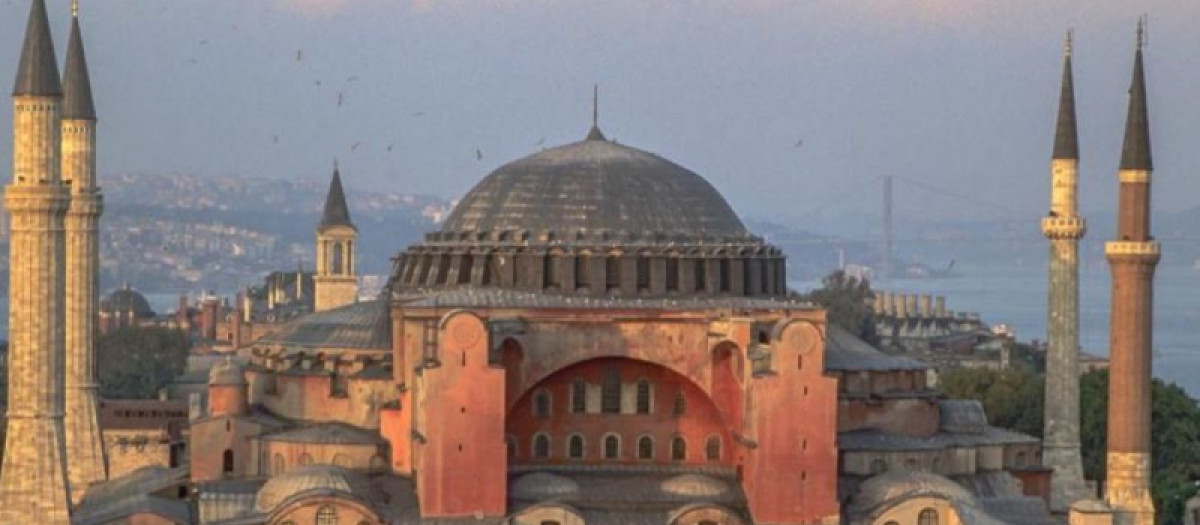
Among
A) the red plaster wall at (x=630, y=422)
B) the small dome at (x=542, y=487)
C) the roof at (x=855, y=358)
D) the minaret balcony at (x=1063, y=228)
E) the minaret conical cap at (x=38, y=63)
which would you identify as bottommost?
the small dome at (x=542, y=487)

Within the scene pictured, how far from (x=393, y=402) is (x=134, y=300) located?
82.4 m

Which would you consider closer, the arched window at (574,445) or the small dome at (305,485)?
the small dome at (305,485)

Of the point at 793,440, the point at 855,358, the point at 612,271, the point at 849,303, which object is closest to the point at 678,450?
the point at 793,440

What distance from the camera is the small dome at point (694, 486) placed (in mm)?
50500

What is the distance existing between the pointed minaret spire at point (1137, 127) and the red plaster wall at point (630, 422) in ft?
29.9

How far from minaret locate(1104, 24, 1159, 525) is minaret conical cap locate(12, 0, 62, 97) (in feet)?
62.1

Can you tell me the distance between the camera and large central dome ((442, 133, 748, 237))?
54.6 metres

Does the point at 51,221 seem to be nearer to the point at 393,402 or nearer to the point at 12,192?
the point at 12,192

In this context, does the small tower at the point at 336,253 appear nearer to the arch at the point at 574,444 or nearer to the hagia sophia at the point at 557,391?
the hagia sophia at the point at 557,391

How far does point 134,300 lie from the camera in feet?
439

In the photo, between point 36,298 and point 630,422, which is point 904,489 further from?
point 36,298

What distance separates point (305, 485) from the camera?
4947 centimetres

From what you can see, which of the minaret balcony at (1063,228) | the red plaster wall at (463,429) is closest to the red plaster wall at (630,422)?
the red plaster wall at (463,429)

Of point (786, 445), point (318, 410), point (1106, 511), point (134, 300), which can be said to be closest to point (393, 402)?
point (318, 410)
